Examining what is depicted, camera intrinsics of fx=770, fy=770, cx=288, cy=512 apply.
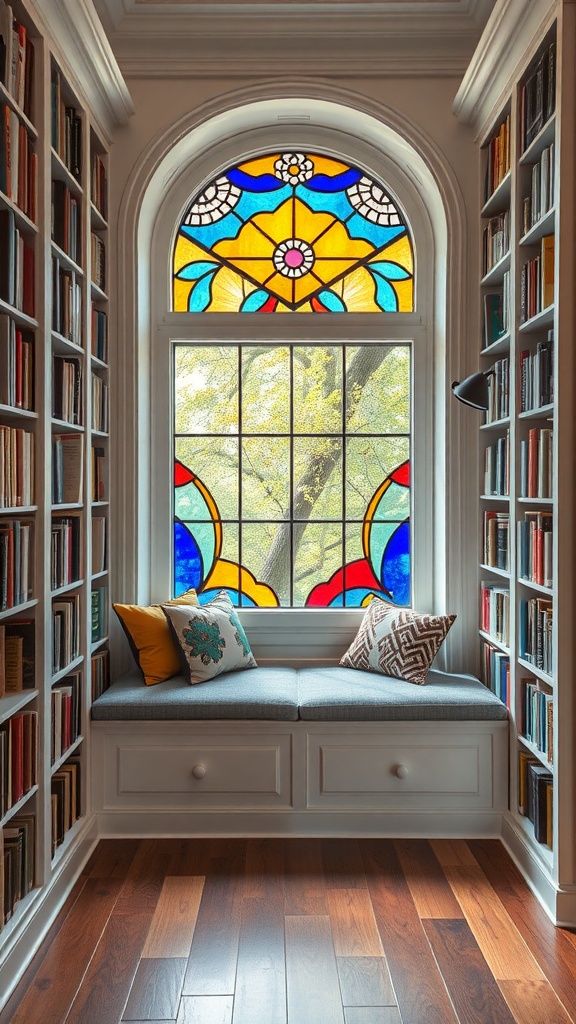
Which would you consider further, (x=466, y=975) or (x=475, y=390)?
(x=475, y=390)

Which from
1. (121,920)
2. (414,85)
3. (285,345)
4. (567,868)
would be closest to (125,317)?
(285,345)

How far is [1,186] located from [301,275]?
2006 mm

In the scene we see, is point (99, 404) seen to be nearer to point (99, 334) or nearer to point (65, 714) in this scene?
point (99, 334)

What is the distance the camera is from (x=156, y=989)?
2178 mm

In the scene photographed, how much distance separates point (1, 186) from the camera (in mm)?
2234

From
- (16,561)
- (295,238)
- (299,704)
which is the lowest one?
(299,704)

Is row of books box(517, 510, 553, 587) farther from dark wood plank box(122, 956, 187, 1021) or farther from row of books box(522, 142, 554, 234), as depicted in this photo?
dark wood plank box(122, 956, 187, 1021)

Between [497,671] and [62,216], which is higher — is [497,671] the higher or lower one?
the lower one

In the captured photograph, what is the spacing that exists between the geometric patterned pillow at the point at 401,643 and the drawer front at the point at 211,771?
62cm

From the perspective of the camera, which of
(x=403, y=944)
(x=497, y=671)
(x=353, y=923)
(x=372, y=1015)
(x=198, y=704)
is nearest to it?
(x=372, y=1015)

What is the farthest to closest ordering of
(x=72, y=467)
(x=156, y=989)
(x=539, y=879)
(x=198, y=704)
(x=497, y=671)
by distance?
(x=497, y=671), (x=198, y=704), (x=72, y=467), (x=539, y=879), (x=156, y=989)

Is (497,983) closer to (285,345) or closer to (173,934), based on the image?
(173,934)

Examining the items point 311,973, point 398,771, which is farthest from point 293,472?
point 311,973

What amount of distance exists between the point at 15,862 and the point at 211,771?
99 cm
